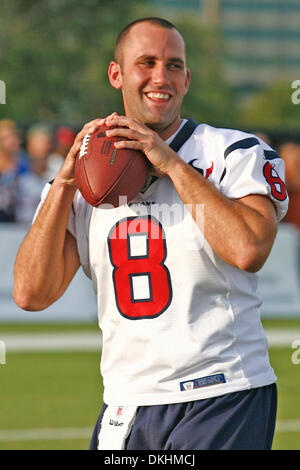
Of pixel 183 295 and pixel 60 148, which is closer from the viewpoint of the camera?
pixel 183 295

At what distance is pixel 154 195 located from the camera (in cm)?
362

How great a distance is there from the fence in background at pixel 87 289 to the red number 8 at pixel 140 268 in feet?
28.6

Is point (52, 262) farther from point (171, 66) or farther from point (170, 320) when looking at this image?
point (171, 66)

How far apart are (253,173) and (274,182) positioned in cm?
10

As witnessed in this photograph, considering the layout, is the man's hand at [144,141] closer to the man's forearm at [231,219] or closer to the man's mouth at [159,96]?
the man's forearm at [231,219]

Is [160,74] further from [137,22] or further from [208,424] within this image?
[208,424]

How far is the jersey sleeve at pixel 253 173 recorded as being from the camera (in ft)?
11.1

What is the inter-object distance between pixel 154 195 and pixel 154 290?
390mm

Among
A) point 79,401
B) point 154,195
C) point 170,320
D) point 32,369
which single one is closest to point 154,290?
point 170,320

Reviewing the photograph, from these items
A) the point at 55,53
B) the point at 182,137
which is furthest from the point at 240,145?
the point at 55,53

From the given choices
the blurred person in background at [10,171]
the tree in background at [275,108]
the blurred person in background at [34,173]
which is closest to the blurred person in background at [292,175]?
the blurred person in background at [34,173]

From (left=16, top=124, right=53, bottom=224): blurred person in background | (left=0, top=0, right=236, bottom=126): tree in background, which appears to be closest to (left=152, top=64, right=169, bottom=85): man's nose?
(left=16, top=124, right=53, bottom=224): blurred person in background

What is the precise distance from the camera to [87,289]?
12.7 meters

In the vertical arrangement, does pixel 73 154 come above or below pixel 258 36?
below
